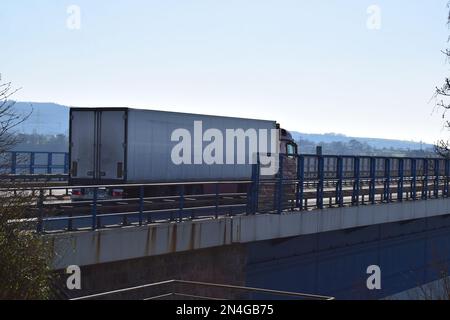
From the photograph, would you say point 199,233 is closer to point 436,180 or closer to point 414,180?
point 414,180

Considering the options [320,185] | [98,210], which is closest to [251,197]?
[320,185]

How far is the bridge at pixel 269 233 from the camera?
43.6 feet

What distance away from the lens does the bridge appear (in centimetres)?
1328

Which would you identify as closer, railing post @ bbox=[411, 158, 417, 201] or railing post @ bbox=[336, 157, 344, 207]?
railing post @ bbox=[336, 157, 344, 207]

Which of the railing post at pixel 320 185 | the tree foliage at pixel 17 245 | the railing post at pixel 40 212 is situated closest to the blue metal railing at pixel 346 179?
the railing post at pixel 320 185

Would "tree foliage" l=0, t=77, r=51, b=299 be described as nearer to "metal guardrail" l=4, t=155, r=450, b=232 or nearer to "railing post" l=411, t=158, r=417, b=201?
"metal guardrail" l=4, t=155, r=450, b=232

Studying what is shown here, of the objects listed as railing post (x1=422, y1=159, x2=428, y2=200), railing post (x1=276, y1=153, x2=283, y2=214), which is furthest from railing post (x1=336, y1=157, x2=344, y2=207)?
railing post (x1=422, y1=159, x2=428, y2=200)

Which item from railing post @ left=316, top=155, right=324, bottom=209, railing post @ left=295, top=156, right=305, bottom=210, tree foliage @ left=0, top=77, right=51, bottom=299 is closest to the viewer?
tree foliage @ left=0, top=77, right=51, bottom=299

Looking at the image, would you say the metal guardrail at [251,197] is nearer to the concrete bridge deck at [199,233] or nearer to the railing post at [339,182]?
the railing post at [339,182]

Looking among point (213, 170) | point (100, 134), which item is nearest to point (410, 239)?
point (213, 170)

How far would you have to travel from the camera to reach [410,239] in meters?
26.0

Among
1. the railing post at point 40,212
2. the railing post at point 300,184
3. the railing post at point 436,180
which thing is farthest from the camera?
the railing post at point 436,180

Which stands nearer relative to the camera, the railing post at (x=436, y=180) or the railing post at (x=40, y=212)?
the railing post at (x=40, y=212)
